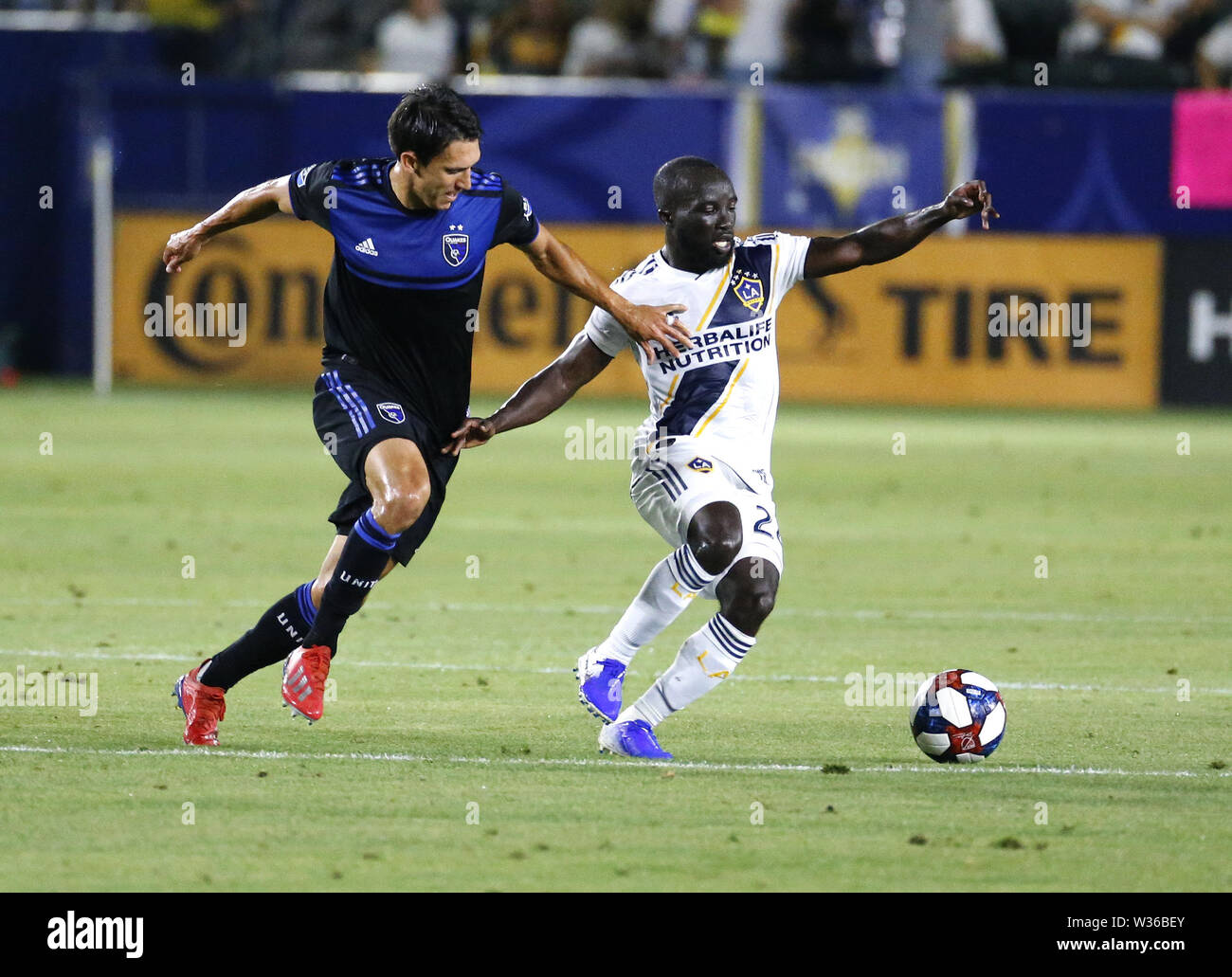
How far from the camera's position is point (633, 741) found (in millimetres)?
6926

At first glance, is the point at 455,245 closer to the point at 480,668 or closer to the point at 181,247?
the point at 181,247

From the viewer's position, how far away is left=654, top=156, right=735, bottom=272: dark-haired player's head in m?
7.11

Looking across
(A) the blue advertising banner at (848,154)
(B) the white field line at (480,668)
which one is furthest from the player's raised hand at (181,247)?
(A) the blue advertising banner at (848,154)

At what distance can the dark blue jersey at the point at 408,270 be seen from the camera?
699 centimetres

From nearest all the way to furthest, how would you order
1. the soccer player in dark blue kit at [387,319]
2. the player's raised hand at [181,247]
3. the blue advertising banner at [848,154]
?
the soccer player in dark blue kit at [387,319], the player's raised hand at [181,247], the blue advertising banner at [848,154]

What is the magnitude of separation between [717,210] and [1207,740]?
8.12 ft

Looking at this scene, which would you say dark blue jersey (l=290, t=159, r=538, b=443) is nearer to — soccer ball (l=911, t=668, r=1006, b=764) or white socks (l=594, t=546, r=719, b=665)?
white socks (l=594, t=546, r=719, b=665)

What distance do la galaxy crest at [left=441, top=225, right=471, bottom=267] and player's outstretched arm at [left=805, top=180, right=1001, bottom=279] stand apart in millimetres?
1178

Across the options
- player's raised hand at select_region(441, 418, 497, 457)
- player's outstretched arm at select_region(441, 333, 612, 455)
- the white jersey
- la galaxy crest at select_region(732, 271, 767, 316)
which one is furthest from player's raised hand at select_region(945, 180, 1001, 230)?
player's raised hand at select_region(441, 418, 497, 457)

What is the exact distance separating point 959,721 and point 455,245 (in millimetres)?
2243

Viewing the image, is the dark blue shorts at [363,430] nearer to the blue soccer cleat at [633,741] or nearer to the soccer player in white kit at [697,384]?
the soccer player in white kit at [697,384]
